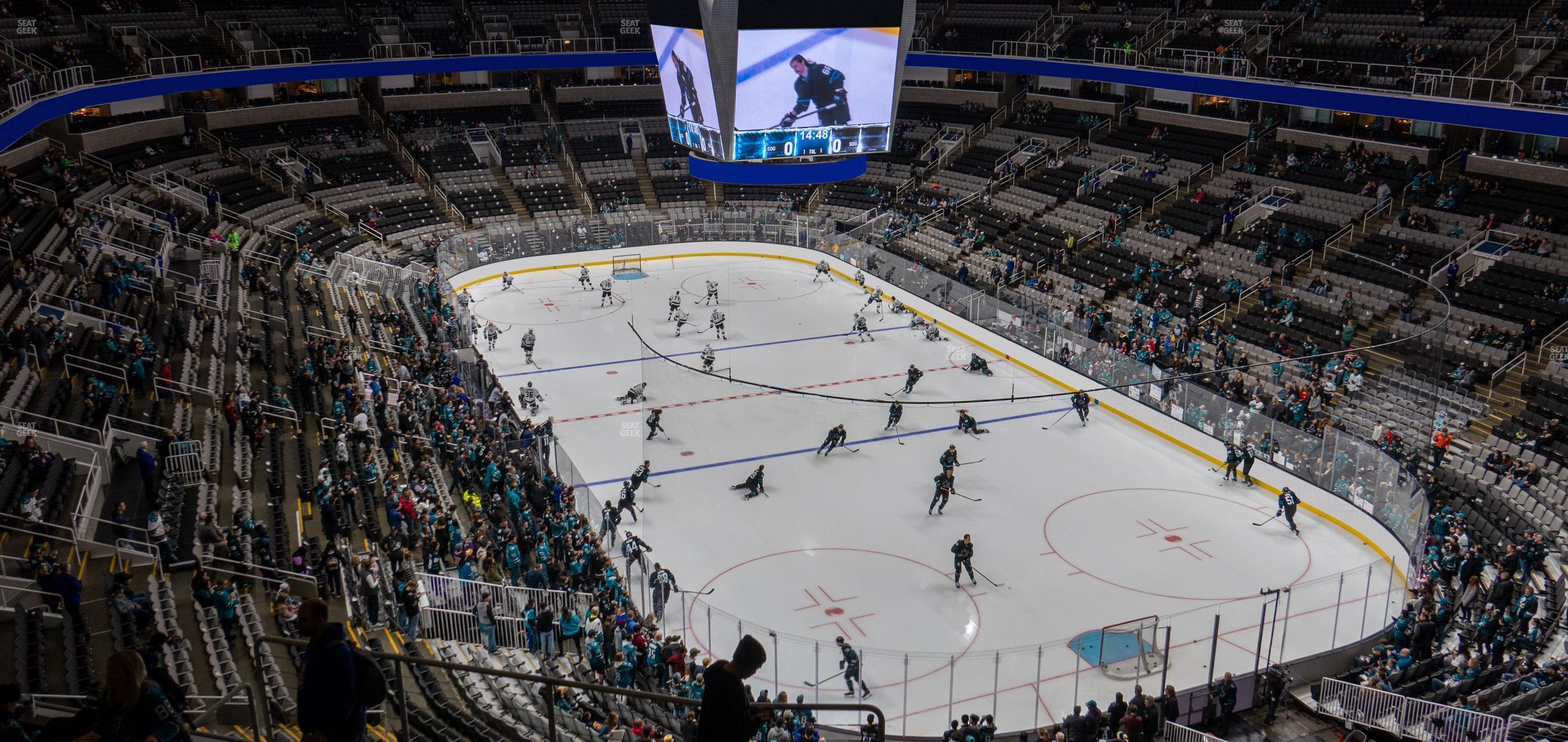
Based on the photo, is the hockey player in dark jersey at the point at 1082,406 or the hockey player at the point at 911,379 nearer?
the hockey player in dark jersey at the point at 1082,406

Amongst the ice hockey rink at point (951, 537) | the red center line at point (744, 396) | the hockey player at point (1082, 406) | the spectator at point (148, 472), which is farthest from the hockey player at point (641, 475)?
the hockey player at point (1082, 406)

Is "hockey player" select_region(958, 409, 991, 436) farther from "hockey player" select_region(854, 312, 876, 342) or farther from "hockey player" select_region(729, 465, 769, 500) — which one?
"hockey player" select_region(854, 312, 876, 342)

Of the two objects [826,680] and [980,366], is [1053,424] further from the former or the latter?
[826,680]

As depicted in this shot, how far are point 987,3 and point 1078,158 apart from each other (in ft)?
37.0

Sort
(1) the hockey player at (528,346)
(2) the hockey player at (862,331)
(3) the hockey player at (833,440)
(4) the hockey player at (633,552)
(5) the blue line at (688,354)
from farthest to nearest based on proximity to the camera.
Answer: (2) the hockey player at (862,331) < (1) the hockey player at (528,346) < (5) the blue line at (688,354) < (3) the hockey player at (833,440) < (4) the hockey player at (633,552)

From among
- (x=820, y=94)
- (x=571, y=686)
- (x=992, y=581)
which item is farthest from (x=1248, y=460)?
(x=571, y=686)

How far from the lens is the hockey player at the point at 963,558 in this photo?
57.8ft

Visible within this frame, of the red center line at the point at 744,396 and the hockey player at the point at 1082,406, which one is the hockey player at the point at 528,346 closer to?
the red center line at the point at 744,396

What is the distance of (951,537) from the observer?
19.6 m

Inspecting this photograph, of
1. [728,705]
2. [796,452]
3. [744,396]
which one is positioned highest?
[728,705]

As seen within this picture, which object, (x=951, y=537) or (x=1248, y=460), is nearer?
(x=951, y=537)

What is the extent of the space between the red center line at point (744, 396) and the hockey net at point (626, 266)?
15.1 m

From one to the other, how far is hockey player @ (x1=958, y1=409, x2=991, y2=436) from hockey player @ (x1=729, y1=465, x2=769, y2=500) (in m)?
5.84

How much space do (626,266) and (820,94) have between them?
2066cm
